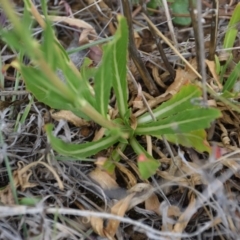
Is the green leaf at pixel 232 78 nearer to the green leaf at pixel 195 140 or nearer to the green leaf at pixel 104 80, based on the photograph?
the green leaf at pixel 195 140

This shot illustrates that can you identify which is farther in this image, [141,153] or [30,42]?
[141,153]

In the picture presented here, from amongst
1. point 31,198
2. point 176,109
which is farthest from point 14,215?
point 176,109

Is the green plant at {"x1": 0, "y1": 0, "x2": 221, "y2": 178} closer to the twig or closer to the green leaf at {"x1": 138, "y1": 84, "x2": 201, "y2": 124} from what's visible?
the green leaf at {"x1": 138, "y1": 84, "x2": 201, "y2": 124}

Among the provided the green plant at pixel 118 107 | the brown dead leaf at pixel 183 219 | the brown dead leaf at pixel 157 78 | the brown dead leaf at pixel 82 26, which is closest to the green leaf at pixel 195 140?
the green plant at pixel 118 107

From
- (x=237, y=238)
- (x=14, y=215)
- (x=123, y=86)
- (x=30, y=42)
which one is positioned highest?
(x=30, y=42)

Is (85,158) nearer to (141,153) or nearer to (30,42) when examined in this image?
(141,153)

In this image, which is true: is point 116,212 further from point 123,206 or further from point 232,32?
point 232,32

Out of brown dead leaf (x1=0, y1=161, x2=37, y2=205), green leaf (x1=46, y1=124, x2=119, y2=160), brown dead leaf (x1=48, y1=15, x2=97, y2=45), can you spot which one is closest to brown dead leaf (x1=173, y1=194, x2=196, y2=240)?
green leaf (x1=46, y1=124, x2=119, y2=160)
